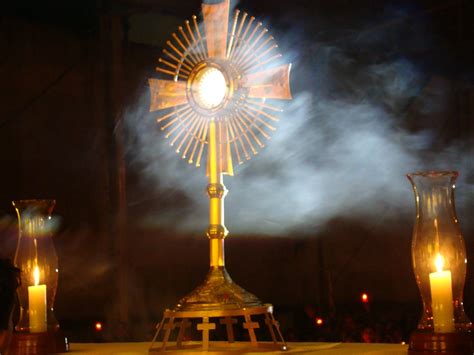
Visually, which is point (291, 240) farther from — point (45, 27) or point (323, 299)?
point (45, 27)

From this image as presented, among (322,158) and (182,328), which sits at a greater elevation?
(322,158)

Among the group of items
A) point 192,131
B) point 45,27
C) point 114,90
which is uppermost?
point 45,27

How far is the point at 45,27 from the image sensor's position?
4.87m

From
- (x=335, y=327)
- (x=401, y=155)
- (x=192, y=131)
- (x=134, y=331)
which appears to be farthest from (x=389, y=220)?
(x=192, y=131)

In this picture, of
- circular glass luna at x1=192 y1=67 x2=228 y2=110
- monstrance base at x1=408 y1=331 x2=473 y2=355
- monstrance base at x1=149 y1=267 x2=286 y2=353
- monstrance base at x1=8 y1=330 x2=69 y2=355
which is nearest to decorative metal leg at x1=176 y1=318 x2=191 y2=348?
monstrance base at x1=149 y1=267 x2=286 y2=353

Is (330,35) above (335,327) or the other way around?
above

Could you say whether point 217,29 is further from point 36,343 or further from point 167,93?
point 36,343

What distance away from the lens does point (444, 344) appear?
1.83 metres

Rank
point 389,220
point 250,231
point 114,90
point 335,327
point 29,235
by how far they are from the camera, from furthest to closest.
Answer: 1. point 250,231
2. point 114,90
3. point 389,220
4. point 335,327
5. point 29,235

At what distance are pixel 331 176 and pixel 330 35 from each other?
30.9 inches

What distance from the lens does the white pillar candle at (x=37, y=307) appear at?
7.69ft

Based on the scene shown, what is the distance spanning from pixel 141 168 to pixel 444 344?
134 inches

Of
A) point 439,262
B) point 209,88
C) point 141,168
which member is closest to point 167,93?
point 209,88

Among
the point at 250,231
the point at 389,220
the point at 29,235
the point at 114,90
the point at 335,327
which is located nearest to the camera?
the point at 29,235
